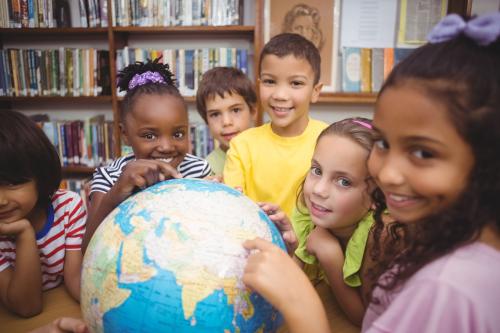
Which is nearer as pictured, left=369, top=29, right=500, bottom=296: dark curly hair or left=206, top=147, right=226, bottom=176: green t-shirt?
left=369, top=29, right=500, bottom=296: dark curly hair

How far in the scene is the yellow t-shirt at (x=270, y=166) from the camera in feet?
6.61

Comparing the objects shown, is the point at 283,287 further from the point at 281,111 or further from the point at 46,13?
the point at 46,13

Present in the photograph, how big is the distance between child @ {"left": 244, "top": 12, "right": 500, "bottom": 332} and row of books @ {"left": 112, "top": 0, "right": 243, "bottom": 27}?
3088mm

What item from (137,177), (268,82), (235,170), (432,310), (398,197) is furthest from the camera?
(268,82)

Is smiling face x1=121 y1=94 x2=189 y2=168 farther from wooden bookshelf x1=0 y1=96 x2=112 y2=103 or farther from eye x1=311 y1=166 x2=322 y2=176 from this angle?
wooden bookshelf x1=0 y1=96 x2=112 y2=103

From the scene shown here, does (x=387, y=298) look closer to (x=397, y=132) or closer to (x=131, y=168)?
(x=397, y=132)

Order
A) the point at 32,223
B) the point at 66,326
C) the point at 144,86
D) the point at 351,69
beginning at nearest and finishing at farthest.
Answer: the point at 66,326
the point at 32,223
the point at 144,86
the point at 351,69

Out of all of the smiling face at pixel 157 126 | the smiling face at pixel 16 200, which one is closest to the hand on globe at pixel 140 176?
the smiling face at pixel 16 200

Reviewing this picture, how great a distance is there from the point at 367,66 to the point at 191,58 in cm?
172

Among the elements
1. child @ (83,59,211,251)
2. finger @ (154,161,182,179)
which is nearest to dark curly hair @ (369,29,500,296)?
finger @ (154,161,182,179)

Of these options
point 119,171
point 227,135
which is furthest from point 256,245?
point 227,135

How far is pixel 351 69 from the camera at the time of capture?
147 inches

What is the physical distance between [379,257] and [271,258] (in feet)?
1.43

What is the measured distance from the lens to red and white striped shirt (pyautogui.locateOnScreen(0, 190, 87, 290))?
4.38 ft
